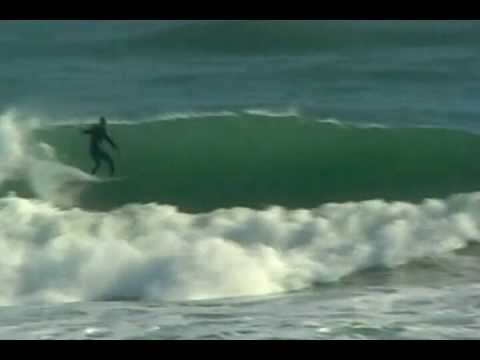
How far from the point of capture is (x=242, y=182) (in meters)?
11.2

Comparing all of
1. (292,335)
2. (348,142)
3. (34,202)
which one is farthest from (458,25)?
(292,335)

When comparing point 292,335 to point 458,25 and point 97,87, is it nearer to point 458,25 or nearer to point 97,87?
point 97,87

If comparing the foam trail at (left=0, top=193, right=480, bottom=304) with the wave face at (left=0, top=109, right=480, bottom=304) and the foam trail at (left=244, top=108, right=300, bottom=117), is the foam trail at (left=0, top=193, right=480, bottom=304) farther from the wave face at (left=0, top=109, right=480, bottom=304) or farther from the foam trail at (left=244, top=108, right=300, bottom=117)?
the foam trail at (left=244, top=108, right=300, bottom=117)

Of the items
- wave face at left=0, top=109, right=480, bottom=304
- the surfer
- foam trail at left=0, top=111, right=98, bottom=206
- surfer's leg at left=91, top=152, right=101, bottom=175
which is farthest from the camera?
the surfer

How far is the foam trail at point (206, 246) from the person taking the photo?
27.2ft

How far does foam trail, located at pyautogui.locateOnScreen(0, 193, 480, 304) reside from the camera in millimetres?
8289

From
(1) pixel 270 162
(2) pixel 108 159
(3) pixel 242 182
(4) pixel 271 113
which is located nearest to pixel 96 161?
(2) pixel 108 159

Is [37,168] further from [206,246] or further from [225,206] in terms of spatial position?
[206,246]

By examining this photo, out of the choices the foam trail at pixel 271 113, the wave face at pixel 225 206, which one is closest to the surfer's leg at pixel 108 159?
the wave face at pixel 225 206

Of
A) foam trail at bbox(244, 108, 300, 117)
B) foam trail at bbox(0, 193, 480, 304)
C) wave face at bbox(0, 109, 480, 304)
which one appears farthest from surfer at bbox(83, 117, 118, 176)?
foam trail at bbox(244, 108, 300, 117)

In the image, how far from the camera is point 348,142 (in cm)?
1216

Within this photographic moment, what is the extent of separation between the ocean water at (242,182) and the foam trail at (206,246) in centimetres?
2

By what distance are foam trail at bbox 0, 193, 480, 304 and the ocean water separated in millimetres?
21
